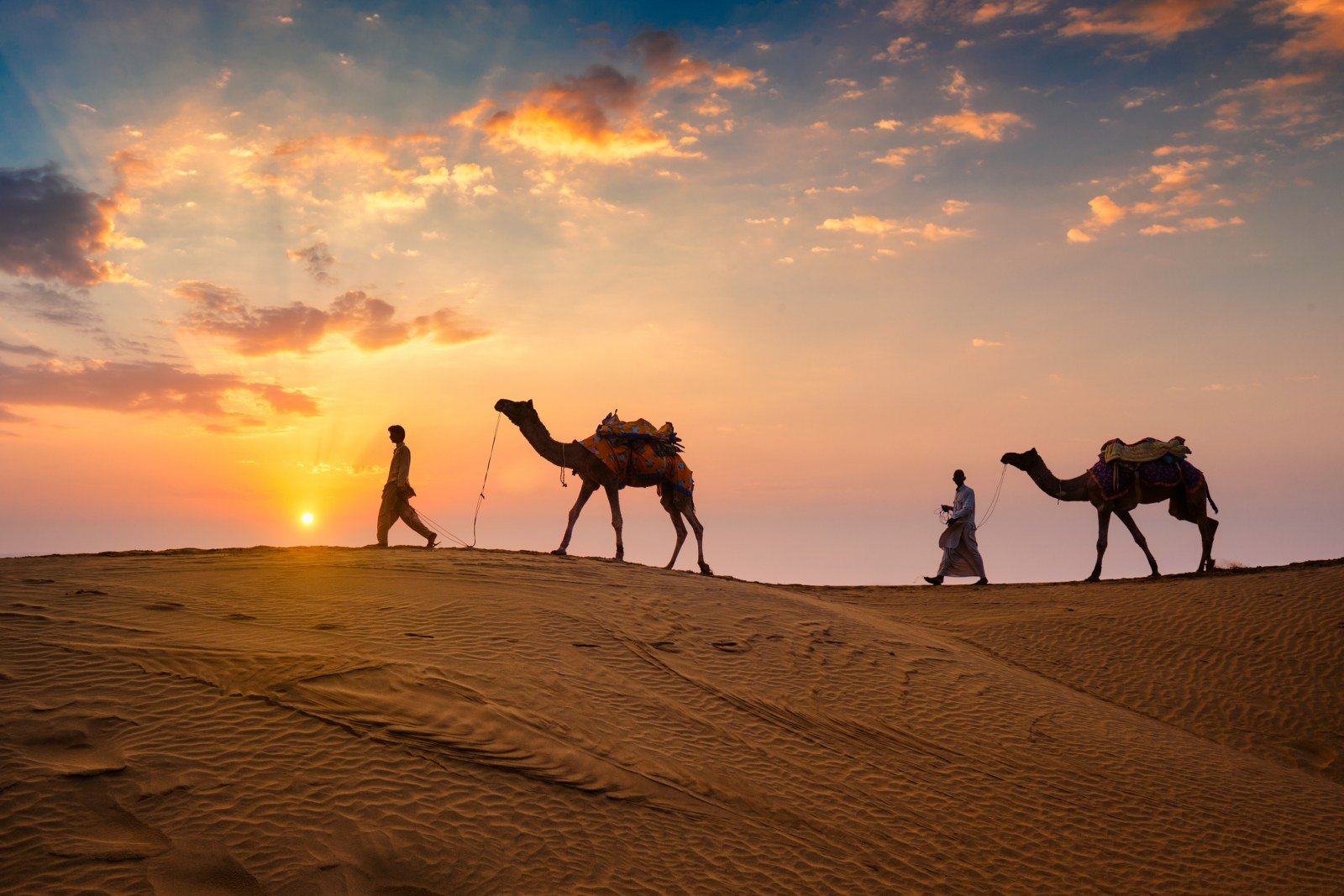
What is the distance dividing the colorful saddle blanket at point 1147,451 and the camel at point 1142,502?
0.58m

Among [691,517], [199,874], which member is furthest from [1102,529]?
[199,874]

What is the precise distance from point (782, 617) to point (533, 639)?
4.05 meters

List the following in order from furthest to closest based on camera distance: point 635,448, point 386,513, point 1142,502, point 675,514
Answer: point 1142,502, point 675,514, point 635,448, point 386,513

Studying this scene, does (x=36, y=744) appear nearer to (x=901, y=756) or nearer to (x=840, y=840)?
(x=840, y=840)

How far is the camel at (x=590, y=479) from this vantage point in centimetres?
1631

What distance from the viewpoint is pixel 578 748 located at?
656cm

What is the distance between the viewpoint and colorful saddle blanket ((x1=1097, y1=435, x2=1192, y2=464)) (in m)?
19.1

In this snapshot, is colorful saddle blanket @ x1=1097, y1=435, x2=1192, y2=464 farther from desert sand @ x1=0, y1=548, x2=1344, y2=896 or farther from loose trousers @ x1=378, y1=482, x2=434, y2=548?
loose trousers @ x1=378, y1=482, x2=434, y2=548

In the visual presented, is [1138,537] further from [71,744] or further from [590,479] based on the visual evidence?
[71,744]

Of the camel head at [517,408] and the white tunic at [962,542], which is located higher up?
the camel head at [517,408]

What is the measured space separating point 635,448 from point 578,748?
10.4 meters

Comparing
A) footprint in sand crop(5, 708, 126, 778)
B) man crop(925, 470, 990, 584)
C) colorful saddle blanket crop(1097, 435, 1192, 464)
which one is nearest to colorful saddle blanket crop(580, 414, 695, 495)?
man crop(925, 470, 990, 584)

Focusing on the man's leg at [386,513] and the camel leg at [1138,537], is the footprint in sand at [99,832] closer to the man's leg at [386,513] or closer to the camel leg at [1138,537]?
the man's leg at [386,513]

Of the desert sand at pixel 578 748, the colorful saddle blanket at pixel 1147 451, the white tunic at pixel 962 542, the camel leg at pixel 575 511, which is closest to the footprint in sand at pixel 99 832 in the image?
the desert sand at pixel 578 748
